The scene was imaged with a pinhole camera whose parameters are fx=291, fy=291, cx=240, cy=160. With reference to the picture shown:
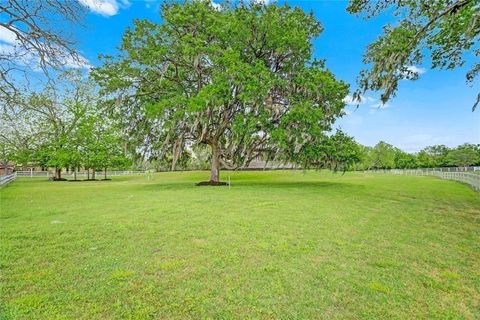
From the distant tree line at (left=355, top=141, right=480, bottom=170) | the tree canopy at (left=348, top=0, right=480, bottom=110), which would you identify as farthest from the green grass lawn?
the distant tree line at (left=355, top=141, right=480, bottom=170)

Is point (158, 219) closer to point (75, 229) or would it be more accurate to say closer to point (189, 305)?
point (75, 229)

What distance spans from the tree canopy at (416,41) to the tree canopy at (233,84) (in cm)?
600

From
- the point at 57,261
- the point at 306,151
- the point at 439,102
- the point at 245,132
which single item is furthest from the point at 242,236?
the point at 439,102

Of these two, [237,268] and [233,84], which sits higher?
[233,84]

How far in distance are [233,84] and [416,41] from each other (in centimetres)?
976

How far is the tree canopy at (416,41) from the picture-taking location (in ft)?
23.7

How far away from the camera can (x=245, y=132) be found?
1517cm

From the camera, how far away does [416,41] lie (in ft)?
23.8

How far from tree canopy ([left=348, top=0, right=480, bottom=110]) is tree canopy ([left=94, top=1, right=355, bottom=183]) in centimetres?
600

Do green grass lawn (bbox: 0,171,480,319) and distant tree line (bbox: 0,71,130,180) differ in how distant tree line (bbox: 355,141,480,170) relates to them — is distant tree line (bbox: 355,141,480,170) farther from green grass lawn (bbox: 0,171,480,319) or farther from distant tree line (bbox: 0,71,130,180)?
green grass lawn (bbox: 0,171,480,319)

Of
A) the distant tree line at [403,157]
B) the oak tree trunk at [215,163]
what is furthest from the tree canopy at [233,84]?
the distant tree line at [403,157]

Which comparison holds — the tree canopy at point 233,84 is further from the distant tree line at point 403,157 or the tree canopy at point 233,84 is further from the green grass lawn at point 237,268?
the distant tree line at point 403,157

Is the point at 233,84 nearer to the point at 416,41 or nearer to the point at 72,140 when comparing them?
the point at 416,41

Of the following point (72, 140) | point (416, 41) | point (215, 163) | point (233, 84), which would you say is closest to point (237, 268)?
point (416, 41)
